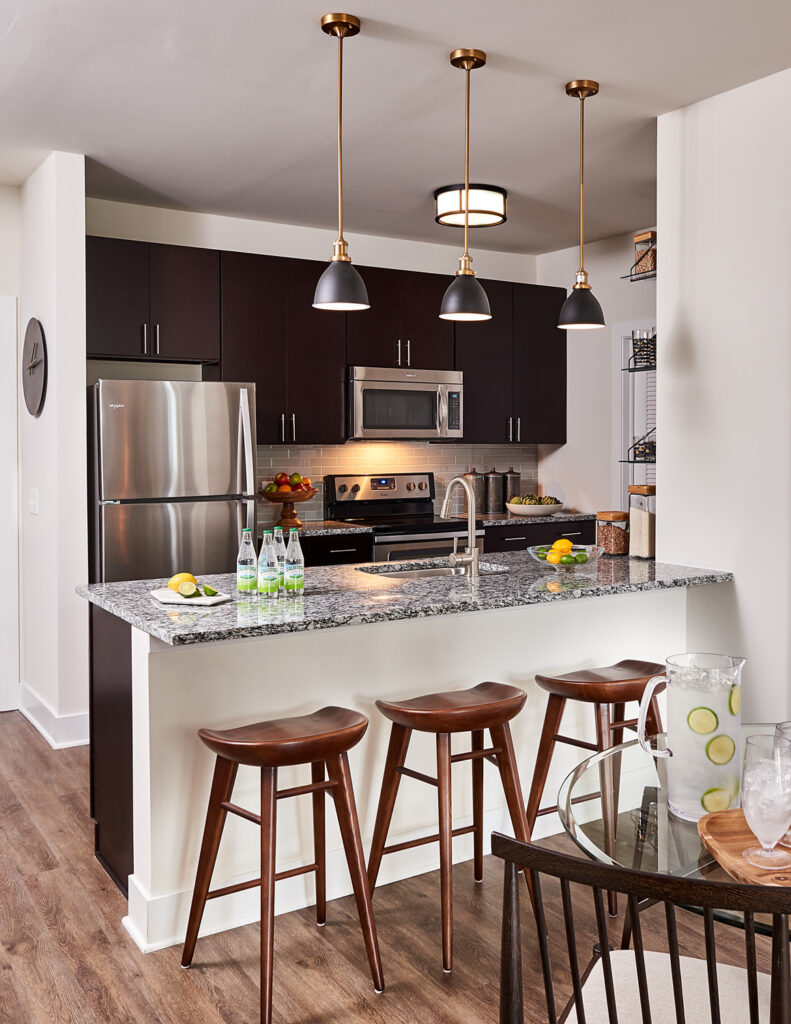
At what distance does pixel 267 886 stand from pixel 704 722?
1.15 meters

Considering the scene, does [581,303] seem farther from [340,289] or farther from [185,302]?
[185,302]

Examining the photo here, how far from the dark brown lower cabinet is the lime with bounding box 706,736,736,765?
65.7 inches

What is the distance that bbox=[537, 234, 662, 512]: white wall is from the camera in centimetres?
576

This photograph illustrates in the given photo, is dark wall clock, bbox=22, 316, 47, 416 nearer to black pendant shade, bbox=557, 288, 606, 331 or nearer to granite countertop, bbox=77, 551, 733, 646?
granite countertop, bbox=77, 551, 733, 646

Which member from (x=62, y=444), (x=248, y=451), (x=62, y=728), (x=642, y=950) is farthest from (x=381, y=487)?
(x=642, y=950)

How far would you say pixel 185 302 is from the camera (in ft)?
15.8

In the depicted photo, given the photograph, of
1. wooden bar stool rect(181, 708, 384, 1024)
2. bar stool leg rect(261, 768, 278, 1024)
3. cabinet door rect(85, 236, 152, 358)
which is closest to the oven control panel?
cabinet door rect(85, 236, 152, 358)

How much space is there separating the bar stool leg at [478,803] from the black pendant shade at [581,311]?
4.95 ft

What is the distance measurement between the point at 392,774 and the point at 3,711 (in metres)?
3.10

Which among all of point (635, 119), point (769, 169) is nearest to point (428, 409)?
point (635, 119)

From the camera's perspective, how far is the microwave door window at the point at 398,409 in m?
5.48

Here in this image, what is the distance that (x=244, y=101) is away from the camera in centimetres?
349

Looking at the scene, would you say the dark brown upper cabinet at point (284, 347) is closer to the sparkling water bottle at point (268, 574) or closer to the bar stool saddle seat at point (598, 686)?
the sparkling water bottle at point (268, 574)

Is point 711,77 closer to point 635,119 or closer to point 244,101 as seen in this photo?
point 635,119
